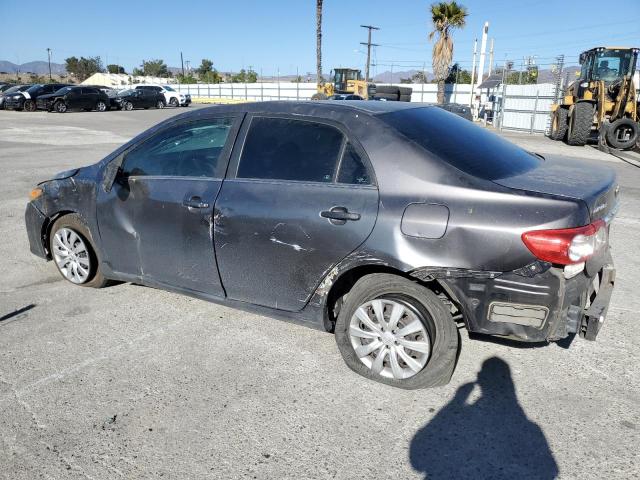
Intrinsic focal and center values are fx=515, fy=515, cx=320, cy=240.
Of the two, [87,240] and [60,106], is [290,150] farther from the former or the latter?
[60,106]

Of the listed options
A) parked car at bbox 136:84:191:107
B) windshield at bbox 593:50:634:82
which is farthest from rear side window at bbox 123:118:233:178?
parked car at bbox 136:84:191:107

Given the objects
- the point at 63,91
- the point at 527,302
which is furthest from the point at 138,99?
the point at 527,302

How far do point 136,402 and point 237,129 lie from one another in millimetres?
1852

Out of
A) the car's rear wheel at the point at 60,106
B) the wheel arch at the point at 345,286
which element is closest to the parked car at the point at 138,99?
the car's rear wheel at the point at 60,106

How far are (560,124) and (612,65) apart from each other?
8.16 feet

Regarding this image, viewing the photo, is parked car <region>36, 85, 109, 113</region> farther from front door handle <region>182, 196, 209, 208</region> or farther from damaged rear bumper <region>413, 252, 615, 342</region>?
damaged rear bumper <region>413, 252, 615, 342</region>

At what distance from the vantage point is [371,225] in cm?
292

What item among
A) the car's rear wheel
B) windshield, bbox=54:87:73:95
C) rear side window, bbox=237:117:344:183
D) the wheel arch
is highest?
windshield, bbox=54:87:73:95

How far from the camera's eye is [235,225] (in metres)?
3.38

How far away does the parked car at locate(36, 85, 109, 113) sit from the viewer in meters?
31.7

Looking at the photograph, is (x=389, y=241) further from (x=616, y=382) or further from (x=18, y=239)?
(x=18, y=239)

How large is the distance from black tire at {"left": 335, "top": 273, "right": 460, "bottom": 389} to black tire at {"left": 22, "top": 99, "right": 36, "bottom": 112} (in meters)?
35.3

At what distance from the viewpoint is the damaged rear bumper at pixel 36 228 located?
4648mm

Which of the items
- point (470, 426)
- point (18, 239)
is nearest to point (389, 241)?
point (470, 426)
